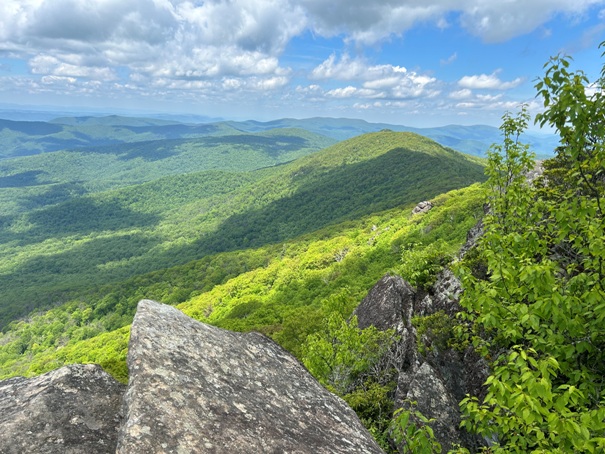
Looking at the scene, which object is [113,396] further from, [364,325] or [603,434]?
[364,325]

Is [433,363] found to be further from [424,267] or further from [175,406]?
[175,406]

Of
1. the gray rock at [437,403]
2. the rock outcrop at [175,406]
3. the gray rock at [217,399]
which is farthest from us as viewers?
the gray rock at [437,403]

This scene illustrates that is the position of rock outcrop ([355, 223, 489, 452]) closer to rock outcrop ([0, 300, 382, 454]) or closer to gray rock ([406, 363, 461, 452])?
gray rock ([406, 363, 461, 452])

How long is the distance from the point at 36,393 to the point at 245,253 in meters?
191

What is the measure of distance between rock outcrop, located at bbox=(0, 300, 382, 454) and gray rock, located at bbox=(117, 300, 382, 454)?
2cm

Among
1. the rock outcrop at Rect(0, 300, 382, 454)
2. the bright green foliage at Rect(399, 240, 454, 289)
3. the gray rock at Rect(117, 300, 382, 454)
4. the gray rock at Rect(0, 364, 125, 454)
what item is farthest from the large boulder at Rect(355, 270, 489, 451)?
the gray rock at Rect(0, 364, 125, 454)

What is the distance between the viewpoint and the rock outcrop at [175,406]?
546 cm

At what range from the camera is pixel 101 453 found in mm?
5953

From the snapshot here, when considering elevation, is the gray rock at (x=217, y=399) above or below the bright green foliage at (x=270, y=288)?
above

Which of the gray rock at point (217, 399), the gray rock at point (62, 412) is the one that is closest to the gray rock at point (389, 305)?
the gray rock at point (217, 399)

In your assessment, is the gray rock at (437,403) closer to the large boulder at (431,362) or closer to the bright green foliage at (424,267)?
the large boulder at (431,362)

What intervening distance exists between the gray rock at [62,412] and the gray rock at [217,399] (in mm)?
1341

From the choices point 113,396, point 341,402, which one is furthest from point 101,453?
point 341,402

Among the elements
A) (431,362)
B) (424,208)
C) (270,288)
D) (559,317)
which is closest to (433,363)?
(431,362)
